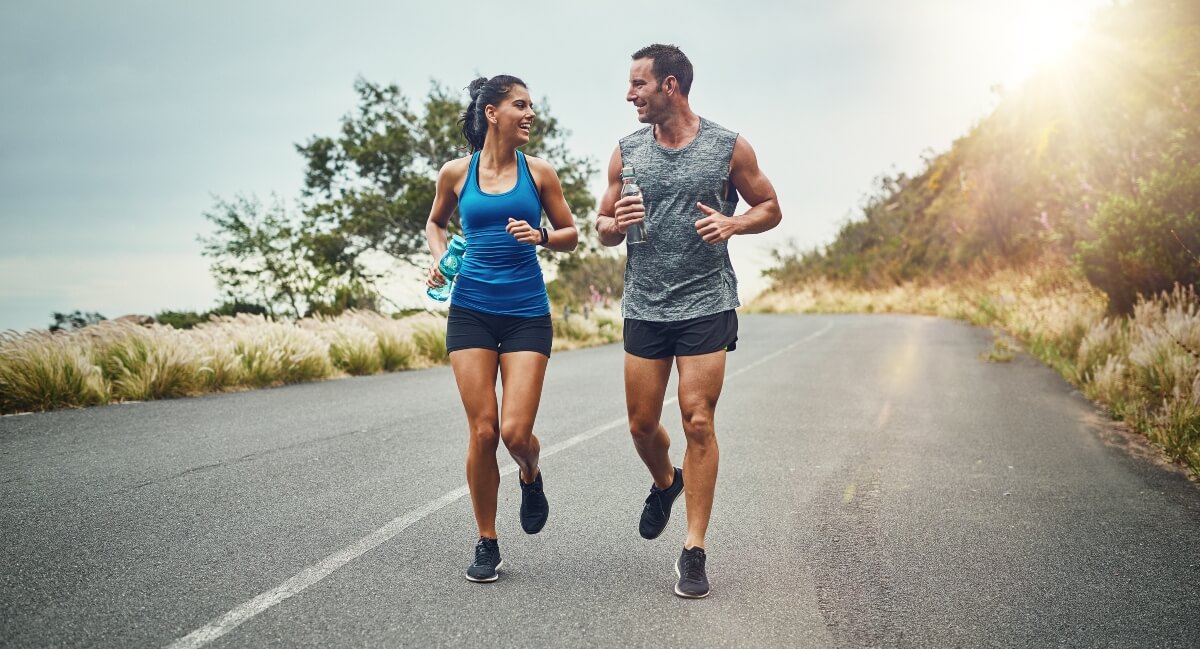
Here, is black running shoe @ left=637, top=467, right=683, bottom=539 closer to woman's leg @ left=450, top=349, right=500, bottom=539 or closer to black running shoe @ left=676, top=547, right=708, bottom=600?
black running shoe @ left=676, top=547, right=708, bottom=600

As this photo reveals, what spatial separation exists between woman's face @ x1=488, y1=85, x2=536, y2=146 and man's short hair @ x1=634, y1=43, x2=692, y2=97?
60cm

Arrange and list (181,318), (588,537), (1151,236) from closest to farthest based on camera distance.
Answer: (588,537)
(1151,236)
(181,318)

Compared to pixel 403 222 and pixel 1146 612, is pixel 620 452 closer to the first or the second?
pixel 1146 612

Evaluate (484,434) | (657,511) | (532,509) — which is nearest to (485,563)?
(532,509)

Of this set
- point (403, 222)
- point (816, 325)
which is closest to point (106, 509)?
point (816, 325)

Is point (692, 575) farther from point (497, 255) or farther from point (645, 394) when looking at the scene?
point (497, 255)

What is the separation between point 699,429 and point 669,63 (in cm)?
166

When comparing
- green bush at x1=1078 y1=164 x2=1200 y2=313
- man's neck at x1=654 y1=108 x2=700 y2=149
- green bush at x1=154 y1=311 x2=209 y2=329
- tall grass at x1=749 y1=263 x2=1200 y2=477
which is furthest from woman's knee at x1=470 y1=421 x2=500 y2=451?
green bush at x1=154 y1=311 x2=209 y2=329

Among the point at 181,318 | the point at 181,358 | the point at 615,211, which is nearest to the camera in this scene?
the point at 615,211

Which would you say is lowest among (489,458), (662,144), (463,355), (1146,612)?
(1146,612)

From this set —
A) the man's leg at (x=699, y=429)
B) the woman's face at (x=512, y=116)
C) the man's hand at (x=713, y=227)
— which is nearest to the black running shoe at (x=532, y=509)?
the man's leg at (x=699, y=429)

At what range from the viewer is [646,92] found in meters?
4.03

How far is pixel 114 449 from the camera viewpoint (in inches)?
285

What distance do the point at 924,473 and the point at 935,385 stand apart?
546 cm
